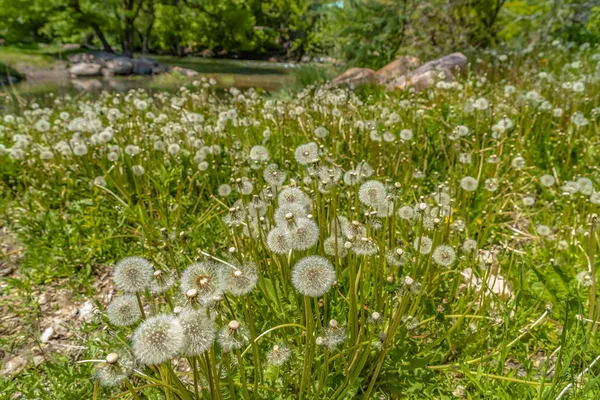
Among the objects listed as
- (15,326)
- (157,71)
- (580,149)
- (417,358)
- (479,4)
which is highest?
(479,4)

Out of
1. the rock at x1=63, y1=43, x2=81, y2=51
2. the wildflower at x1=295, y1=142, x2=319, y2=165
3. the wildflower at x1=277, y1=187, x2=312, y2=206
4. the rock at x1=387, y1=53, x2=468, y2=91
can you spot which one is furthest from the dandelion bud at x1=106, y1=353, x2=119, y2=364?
the rock at x1=63, y1=43, x2=81, y2=51

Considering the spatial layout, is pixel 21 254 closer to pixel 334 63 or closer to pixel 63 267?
pixel 63 267

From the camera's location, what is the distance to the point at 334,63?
15531 mm

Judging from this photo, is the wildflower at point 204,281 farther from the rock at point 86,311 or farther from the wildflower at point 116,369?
the rock at point 86,311

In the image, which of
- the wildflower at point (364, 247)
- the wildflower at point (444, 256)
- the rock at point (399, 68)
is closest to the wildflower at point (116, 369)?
the wildflower at point (364, 247)

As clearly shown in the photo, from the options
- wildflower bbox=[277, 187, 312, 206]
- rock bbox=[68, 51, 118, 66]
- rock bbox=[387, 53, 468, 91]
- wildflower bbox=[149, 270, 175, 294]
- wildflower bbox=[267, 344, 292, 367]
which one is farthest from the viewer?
rock bbox=[68, 51, 118, 66]

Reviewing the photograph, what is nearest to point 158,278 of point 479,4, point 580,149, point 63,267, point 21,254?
point 63,267

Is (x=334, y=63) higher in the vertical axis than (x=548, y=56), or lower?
lower

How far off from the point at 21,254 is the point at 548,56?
10.8 metres

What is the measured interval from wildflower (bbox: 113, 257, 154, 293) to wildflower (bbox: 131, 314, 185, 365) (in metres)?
0.30

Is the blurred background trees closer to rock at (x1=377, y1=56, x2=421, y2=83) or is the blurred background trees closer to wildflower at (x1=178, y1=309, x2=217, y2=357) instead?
rock at (x1=377, y1=56, x2=421, y2=83)

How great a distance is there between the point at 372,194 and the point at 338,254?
356 mm

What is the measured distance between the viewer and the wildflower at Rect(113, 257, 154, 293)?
52.1 inches

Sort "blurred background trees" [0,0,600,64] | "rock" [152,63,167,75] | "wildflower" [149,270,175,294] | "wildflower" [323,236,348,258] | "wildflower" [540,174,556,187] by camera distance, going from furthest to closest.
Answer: "rock" [152,63,167,75]
"blurred background trees" [0,0,600,64]
"wildflower" [540,174,556,187]
"wildflower" [323,236,348,258]
"wildflower" [149,270,175,294]
